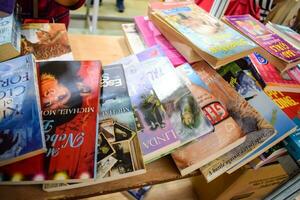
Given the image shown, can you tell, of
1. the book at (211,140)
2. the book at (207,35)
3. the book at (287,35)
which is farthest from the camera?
the book at (287,35)

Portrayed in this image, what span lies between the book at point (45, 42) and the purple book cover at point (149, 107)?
0.16m

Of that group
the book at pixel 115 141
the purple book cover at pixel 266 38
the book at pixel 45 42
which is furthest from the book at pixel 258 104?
the book at pixel 45 42

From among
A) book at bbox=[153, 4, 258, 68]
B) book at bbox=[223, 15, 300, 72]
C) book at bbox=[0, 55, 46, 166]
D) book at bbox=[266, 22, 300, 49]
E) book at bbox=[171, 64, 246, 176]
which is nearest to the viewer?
book at bbox=[0, 55, 46, 166]

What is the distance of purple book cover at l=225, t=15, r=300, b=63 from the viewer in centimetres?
76

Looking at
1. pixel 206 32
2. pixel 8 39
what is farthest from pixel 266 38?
pixel 8 39

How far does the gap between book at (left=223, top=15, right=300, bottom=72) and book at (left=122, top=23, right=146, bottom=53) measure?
29 centimetres

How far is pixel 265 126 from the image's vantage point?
0.59 metres

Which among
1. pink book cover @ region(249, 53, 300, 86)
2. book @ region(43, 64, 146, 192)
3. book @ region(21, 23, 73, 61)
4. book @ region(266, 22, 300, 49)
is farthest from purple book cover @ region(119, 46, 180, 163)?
book @ region(266, 22, 300, 49)

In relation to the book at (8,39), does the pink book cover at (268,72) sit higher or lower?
Result: higher

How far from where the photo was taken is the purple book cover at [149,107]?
507 mm

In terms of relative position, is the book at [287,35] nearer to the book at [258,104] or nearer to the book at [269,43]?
→ the book at [269,43]

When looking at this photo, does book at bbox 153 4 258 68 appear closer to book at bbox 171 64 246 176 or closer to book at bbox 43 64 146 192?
book at bbox 171 64 246 176

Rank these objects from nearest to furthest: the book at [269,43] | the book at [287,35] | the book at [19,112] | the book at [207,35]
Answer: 1. the book at [19,112]
2. the book at [207,35]
3. the book at [269,43]
4. the book at [287,35]

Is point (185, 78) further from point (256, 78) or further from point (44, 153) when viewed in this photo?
point (44, 153)
